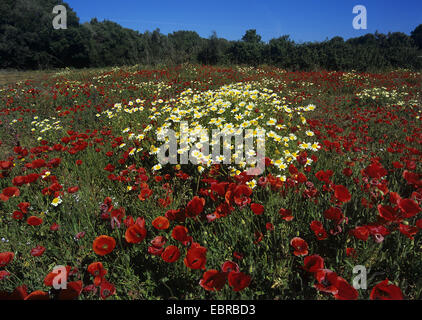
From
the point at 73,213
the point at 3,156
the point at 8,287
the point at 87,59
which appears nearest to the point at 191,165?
the point at 73,213

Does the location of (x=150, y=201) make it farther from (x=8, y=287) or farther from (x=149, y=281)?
(x=8, y=287)

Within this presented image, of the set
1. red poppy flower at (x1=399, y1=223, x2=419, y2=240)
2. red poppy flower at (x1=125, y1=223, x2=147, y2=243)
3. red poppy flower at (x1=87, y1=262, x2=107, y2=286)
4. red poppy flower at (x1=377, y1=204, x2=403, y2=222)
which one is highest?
red poppy flower at (x1=377, y1=204, x2=403, y2=222)

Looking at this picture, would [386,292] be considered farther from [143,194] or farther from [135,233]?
[143,194]

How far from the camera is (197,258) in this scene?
113cm

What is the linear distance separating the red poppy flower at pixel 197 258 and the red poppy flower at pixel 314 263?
A: 0.53m

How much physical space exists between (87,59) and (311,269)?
1685 inches

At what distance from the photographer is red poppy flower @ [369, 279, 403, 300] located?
0.88 metres

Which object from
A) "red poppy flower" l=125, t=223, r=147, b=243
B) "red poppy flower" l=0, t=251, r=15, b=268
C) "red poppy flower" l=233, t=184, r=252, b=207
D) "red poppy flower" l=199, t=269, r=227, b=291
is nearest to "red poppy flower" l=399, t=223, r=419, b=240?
"red poppy flower" l=233, t=184, r=252, b=207

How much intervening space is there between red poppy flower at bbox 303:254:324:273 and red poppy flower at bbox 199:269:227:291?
448mm

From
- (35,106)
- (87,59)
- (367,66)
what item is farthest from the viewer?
(87,59)

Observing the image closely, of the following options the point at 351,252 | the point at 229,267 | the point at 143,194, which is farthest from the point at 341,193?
the point at 143,194

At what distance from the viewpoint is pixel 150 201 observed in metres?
2.28

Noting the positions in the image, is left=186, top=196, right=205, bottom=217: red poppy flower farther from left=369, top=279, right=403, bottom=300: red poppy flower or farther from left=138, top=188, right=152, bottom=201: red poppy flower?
left=369, top=279, right=403, bottom=300: red poppy flower
